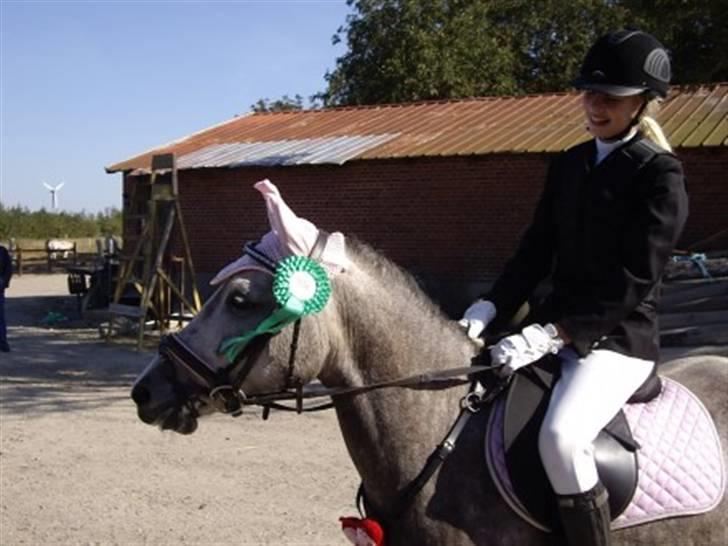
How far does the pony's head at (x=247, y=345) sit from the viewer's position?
9.49 ft

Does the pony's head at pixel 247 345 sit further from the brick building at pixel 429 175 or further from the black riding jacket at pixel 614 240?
the brick building at pixel 429 175

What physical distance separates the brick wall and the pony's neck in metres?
13.2

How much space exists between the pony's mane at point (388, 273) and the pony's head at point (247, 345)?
160 millimetres

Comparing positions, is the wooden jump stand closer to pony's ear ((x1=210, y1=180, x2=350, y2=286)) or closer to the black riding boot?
pony's ear ((x1=210, y1=180, x2=350, y2=286))

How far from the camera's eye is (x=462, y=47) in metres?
29.6

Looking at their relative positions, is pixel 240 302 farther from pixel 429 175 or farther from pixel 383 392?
pixel 429 175

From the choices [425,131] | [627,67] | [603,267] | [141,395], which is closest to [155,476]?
[141,395]

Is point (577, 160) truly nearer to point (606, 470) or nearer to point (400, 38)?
point (606, 470)

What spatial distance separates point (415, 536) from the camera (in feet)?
9.36

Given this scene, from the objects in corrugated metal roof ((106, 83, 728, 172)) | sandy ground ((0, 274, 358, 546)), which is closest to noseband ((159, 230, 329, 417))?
sandy ground ((0, 274, 358, 546))

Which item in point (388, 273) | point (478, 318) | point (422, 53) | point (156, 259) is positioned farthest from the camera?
point (422, 53)

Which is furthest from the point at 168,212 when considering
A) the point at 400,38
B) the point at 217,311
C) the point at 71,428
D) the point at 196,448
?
the point at 400,38

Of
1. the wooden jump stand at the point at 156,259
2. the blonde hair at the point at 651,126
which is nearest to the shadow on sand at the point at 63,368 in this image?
the wooden jump stand at the point at 156,259

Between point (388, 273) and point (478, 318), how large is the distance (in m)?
0.41
